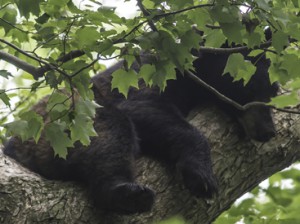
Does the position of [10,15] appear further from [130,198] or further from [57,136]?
[130,198]

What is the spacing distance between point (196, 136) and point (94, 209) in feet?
4.26

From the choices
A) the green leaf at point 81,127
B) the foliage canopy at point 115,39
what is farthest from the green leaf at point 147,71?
the green leaf at point 81,127

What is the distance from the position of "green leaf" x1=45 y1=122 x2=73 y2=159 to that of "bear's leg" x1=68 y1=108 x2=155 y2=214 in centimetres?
52

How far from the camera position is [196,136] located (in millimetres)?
5039

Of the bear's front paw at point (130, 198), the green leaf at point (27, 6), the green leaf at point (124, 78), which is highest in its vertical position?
the green leaf at point (27, 6)

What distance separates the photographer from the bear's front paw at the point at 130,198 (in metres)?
4.22

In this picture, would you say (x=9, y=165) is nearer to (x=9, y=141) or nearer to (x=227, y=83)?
(x=9, y=141)

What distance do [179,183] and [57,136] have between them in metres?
1.21

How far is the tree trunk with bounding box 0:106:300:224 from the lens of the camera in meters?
3.92

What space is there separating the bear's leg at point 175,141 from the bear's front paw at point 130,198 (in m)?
0.50

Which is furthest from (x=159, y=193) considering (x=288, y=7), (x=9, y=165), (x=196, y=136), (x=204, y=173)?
(x=288, y=7)

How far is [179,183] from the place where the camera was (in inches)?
181

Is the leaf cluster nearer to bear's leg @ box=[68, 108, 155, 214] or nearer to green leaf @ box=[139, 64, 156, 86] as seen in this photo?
green leaf @ box=[139, 64, 156, 86]

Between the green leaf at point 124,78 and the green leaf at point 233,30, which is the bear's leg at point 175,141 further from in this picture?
the green leaf at point 233,30
